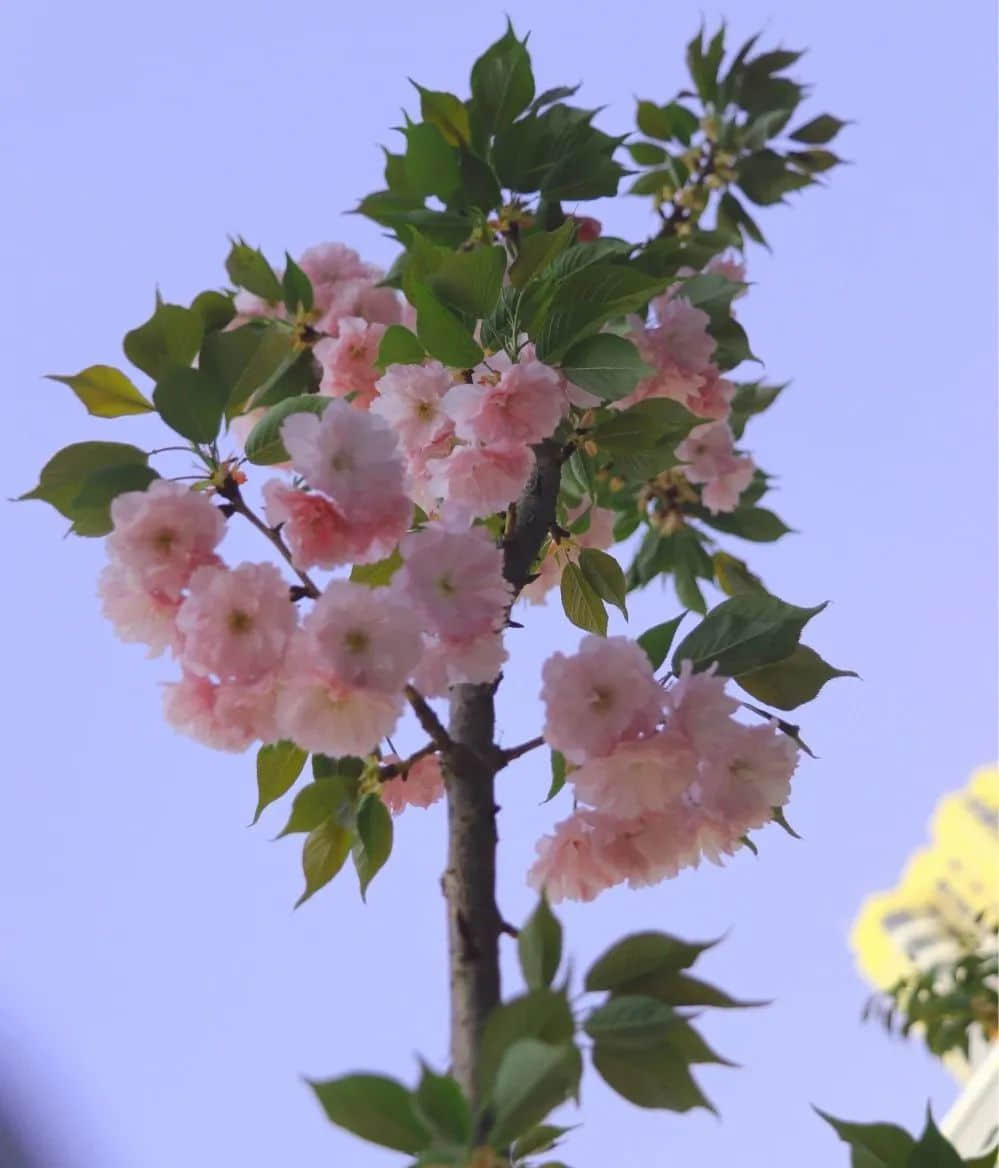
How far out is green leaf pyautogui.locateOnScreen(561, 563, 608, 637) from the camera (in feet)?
2.90

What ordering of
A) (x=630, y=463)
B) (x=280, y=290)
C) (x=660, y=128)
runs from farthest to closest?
1. (x=660, y=128)
2. (x=280, y=290)
3. (x=630, y=463)

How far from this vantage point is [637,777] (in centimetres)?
60

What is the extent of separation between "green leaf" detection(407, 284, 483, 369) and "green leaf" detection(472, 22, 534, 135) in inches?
15.8

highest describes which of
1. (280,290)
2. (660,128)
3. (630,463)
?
(660,128)

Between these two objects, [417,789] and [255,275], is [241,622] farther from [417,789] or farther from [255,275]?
[255,275]

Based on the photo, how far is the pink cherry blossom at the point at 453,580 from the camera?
605mm

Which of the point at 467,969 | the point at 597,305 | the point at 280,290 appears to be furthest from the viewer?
the point at 280,290

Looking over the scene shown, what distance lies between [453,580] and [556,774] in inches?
8.7

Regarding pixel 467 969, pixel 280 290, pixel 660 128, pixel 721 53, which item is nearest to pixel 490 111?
pixel 280 290

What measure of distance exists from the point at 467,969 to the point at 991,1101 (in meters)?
1.10

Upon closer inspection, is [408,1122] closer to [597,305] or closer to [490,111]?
[597,305]

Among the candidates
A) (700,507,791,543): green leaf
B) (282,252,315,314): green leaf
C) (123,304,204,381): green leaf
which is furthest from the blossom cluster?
(700,507,791,543): green leaf

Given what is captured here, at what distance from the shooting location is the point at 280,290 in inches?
44.3

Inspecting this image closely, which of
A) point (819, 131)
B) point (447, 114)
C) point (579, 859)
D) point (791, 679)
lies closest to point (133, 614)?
point (579, 859)
